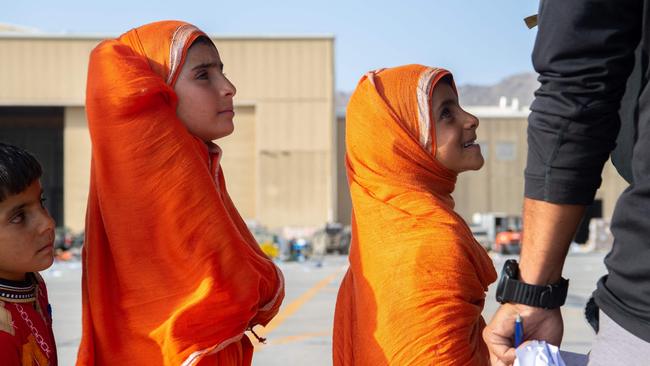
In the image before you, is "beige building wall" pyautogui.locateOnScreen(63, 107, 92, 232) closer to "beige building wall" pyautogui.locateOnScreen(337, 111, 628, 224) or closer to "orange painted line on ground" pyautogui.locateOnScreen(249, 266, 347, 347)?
"beige building wall" pyautogui.locateOnScreen(337, 111, 628, 224)

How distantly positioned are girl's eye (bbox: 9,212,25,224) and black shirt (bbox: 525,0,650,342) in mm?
1494

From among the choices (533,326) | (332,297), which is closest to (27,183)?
(533,326)

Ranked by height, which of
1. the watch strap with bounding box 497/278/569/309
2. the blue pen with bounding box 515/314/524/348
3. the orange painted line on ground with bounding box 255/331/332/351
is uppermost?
the watch strap with bounding box 497/278/569/309

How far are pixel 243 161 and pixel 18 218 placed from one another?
31026mm

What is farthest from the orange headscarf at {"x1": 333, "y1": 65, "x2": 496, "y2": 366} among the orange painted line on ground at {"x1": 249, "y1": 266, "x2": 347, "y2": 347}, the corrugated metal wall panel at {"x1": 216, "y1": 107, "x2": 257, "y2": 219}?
the corrugated metal wall panel at {"x1": 216, "y1": 107, "x2": 257, "y2": 219}

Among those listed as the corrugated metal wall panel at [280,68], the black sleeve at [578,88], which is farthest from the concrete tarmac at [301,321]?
the corrugated metal wall panel at [280,68]

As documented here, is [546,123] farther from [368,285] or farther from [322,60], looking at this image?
Answer: [322,60]

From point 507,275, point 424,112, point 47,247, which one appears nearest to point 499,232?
point 424,112

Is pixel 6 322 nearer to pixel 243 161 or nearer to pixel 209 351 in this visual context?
pixel 209 351

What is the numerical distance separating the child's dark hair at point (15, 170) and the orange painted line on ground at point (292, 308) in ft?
16.5

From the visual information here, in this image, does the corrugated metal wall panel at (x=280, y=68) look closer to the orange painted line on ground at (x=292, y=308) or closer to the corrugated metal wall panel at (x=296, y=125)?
the corrugated metal wall panel at (x=296, y=125)

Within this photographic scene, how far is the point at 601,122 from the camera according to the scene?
1.69 m

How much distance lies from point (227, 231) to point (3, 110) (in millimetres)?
35383

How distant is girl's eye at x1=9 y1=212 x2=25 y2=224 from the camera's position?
2.47 metres
